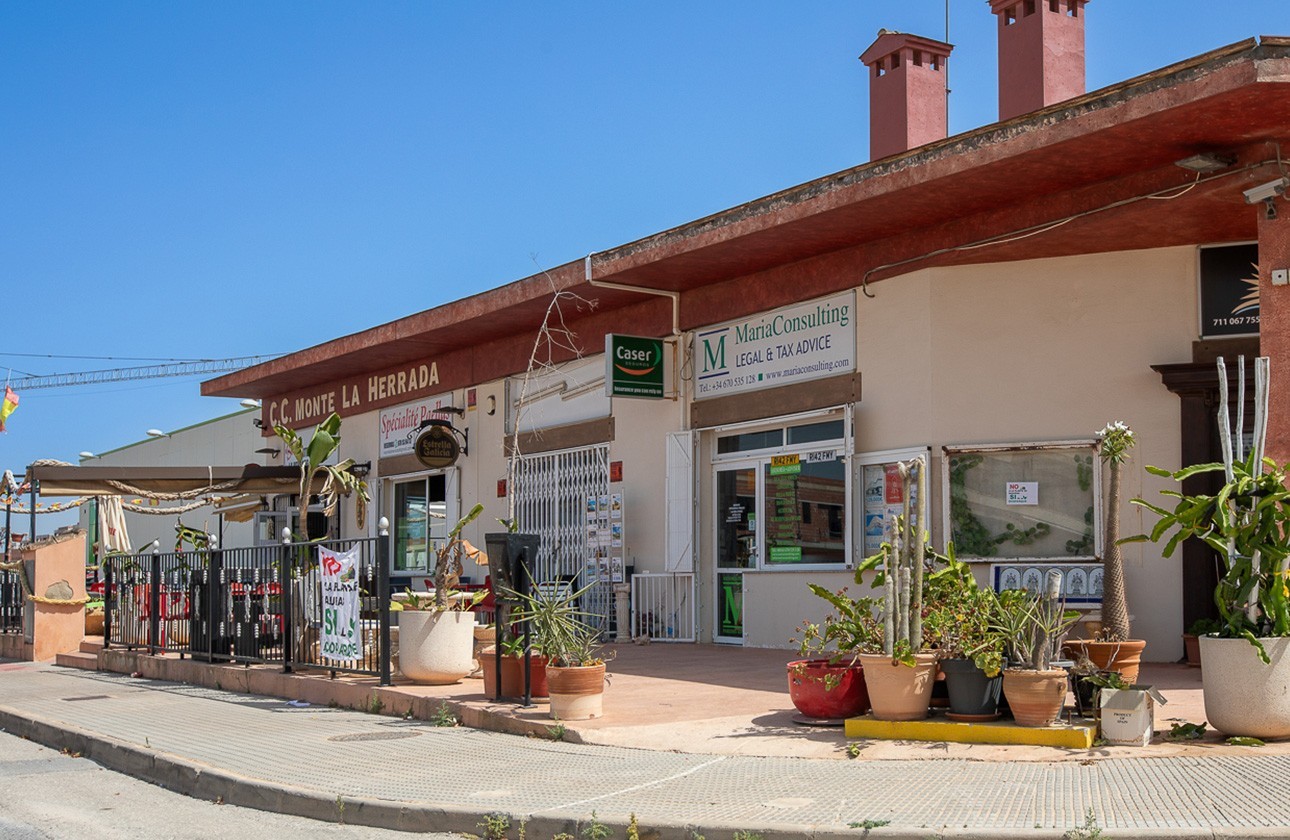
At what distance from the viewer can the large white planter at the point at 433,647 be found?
38.7 feet

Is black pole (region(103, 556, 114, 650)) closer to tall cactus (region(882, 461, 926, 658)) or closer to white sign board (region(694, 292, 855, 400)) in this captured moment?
white sign board (region(694, 292, 855, 400))

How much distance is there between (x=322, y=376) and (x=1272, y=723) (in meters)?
20.0

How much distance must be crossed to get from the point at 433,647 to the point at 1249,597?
676 centimetres

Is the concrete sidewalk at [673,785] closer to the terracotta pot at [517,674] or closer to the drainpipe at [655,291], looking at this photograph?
the terracotta pot at [517,674]

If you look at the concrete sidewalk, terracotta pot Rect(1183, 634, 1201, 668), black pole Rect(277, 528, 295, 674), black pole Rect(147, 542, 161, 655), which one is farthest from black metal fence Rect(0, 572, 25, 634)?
terracotta pot Rect(1183, 634, 1201, 668)

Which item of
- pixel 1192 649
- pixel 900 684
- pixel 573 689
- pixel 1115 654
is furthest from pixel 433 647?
pixel 1192 649

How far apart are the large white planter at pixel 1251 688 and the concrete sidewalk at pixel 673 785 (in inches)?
12.2

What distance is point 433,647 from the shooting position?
1181cm

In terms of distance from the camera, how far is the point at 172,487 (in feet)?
70.0

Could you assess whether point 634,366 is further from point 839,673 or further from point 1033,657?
point 1033,657

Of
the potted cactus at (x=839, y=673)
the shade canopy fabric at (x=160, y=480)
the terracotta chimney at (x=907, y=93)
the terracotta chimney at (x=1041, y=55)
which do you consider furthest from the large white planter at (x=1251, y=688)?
the shade canopy fabric at (x=160, y=480)

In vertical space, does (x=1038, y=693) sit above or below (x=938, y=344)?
below

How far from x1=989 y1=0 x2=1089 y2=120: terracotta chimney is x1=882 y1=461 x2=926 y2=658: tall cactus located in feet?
33.3

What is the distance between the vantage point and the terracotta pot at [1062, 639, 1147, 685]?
9.27m
